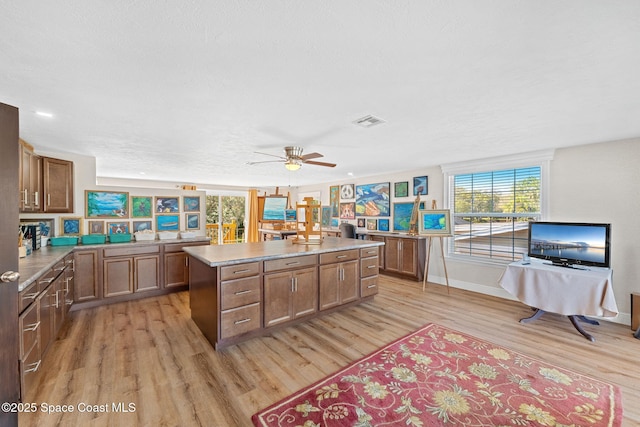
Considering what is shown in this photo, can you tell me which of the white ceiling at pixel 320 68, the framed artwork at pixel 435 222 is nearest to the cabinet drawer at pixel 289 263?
the white ceiling at pixel 320 68

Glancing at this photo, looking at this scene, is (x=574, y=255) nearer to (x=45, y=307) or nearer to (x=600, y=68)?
(x=600, y=68)

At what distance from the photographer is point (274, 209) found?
5582 mm

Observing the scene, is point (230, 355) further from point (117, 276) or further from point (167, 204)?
point (167, 204)

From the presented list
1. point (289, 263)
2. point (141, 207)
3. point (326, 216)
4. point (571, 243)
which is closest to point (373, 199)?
→ point (326, 216)

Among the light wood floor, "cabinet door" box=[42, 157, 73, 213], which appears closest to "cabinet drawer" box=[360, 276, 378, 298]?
the light wood floor

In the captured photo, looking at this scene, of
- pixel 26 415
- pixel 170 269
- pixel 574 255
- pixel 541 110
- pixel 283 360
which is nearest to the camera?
pixel 26 415

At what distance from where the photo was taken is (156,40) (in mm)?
→ 1370

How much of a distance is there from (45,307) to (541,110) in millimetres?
4598

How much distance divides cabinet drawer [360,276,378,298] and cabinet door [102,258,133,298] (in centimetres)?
337

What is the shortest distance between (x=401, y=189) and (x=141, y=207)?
16.2 ft

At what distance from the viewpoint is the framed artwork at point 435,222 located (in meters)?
4.52

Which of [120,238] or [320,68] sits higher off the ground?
[320,68]

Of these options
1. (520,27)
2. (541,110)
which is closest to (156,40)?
(520,27)

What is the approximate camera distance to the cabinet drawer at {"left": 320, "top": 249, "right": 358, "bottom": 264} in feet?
11.2
